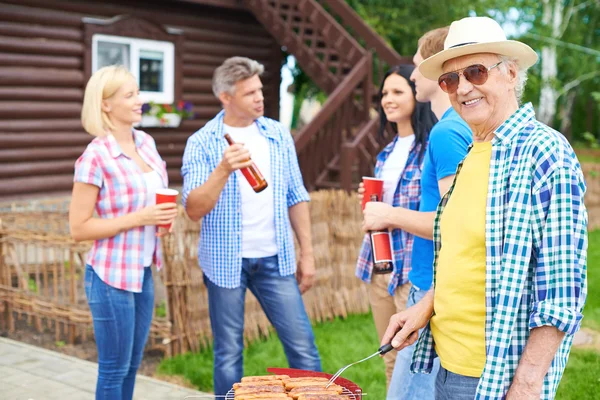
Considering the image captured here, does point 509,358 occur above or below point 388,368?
above

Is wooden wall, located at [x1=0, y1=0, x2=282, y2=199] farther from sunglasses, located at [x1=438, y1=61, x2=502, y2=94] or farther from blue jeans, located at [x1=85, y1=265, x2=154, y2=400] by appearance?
sunglasses, located at [x1=438, y1=61, x2=502, y2=94]

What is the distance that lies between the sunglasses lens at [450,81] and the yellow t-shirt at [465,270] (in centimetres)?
21

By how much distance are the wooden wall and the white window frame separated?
0.74 ft

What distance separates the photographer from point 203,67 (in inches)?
467

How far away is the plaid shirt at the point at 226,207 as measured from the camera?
3.97m

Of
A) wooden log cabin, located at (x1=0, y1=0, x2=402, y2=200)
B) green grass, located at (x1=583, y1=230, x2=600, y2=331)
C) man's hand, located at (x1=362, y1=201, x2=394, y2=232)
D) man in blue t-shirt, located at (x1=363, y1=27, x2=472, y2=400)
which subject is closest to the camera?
man in blue t-shirt, located at (x1=363, y1=27, x2=472, y2=400)

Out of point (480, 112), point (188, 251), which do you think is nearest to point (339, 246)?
point (188, 251)

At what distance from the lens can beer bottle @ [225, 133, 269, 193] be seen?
3736 mm

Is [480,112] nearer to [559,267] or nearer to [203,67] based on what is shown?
[559,267]

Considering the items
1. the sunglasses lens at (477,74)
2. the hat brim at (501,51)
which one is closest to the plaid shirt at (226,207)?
the hat brim at (501,51)

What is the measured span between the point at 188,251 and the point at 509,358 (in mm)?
4035

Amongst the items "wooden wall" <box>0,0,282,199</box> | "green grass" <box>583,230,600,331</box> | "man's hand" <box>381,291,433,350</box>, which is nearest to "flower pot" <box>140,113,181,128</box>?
"wooden wall" <box>0,0,282,199</box>

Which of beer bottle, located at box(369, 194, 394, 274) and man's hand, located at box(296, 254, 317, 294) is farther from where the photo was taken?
man's hand, located at box(296, 254, 317, 294)

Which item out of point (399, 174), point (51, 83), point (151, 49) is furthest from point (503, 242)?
point (151, 49)
